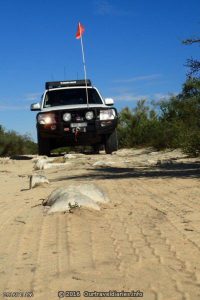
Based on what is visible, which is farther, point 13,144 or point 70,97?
point 13,144

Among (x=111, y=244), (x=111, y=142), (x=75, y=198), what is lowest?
(x=111, y=244)

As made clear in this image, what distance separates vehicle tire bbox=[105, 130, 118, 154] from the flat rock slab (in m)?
7.71

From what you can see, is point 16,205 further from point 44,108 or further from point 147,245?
point 44,108

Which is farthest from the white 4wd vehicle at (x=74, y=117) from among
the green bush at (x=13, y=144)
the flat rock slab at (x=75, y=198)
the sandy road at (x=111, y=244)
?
the green bush at (x=13, y=144)

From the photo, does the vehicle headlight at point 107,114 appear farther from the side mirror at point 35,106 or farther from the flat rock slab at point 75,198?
the flat rock slab at point 75,198

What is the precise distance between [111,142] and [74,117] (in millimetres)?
1522

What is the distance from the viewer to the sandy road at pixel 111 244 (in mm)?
3400

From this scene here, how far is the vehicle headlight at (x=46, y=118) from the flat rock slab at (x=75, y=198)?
6.94 metres

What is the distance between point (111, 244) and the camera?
4.37 m

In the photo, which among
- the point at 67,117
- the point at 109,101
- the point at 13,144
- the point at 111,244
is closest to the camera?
the point at 111,244

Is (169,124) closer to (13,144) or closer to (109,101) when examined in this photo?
(109,101)

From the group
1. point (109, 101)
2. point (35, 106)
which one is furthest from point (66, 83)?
point (109, 101)

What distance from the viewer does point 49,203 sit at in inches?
241

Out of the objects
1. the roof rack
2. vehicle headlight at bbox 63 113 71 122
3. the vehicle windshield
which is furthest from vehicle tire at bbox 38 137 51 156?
the roof rack
